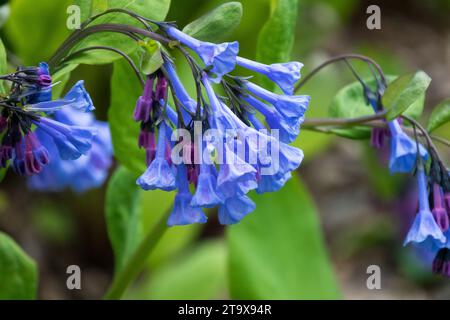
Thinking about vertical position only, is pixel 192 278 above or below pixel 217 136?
below

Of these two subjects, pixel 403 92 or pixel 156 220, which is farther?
pixel 156 220

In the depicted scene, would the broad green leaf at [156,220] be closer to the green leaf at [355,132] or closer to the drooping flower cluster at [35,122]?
the green leaf at [355,132]

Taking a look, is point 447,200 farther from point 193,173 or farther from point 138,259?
point 138,259

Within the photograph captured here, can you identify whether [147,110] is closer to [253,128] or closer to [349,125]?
[253,128]

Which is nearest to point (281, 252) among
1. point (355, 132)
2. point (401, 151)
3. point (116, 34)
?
point (355, 132)

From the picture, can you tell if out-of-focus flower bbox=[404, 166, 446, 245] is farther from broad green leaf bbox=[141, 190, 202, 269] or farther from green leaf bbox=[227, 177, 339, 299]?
broad green leaf bbox=[141, 190, 202, 269]

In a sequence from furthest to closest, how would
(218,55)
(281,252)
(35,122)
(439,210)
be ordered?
(281,252) → (439,210) → (35,122) → (218,55)

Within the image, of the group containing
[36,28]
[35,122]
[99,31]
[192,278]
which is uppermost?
[36,28]
